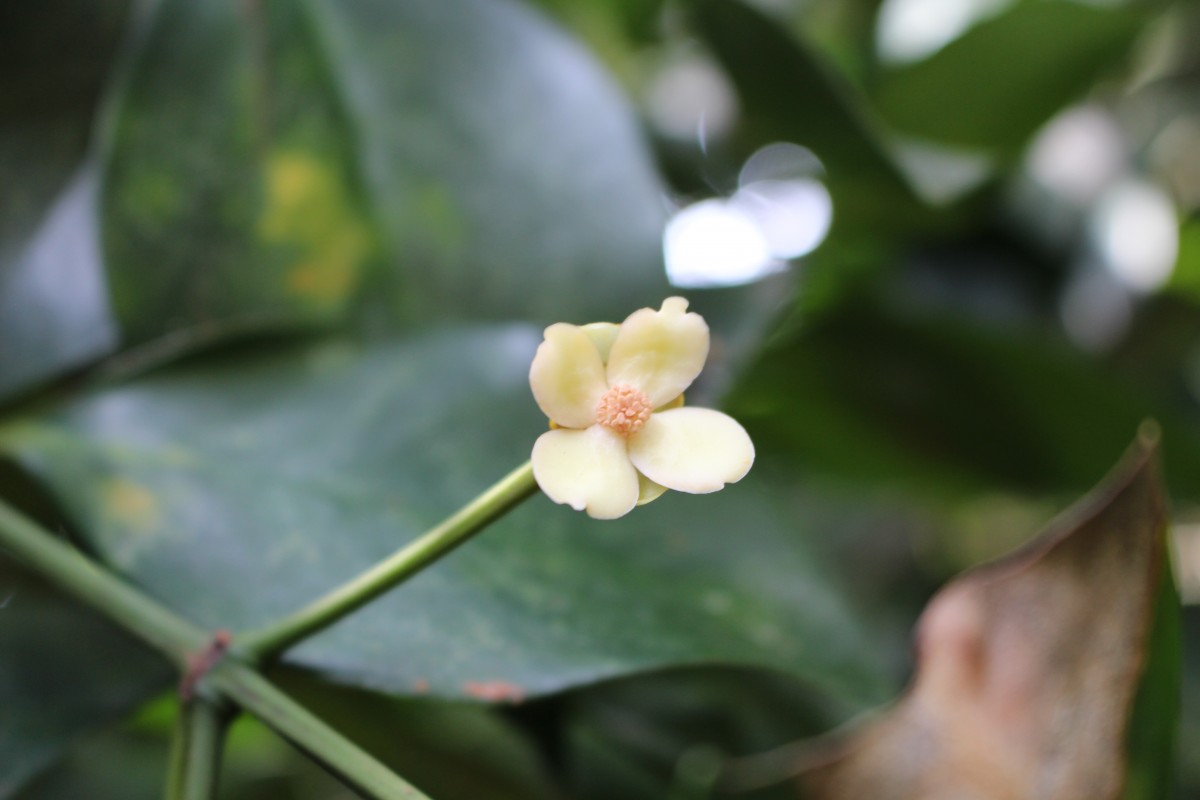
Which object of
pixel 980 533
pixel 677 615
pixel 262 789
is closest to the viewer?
pixel 677 615

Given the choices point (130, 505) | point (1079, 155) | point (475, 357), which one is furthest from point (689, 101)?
point (130, 505)

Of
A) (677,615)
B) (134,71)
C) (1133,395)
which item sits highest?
(134,71)

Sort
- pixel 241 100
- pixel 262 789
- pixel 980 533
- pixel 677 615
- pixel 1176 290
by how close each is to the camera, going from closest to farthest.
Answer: pixel 677 615
pixel 241 100
pixel 262 789
pixel 1176 290
pixel 980 533

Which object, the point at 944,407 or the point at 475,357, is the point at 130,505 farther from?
the point at 944,407

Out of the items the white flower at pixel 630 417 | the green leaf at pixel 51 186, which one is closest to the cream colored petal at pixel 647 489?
the white flower at pixel 630 417

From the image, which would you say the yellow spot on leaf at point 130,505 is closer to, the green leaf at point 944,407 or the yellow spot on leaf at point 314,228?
the yellow spot on leaf at point 314,228

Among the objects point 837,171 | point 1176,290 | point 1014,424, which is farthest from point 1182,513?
point 837,171

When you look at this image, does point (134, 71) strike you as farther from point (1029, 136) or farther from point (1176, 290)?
point (1176, 290)

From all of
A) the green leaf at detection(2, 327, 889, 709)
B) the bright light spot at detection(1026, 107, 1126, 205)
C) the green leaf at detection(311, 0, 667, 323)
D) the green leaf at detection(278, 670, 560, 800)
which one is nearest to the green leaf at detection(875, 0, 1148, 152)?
the bright light spot at detection(1026, 107, 1126, 205)
